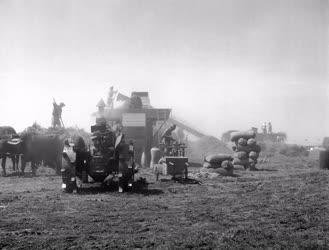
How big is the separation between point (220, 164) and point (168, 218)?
11193 mm

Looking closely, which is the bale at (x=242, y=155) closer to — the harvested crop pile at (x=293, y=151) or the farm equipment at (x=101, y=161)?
the farm equipment at (x=101, y=161)

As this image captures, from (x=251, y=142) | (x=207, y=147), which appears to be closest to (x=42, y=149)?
(x=251, y=142)

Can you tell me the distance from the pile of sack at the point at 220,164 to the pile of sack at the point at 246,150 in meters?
3.79

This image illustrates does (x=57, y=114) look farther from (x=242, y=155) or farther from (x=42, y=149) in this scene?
(x=242, y=155)

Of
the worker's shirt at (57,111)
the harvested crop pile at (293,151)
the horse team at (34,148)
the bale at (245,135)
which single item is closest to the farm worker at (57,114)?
the worker's shirt at (57,111)

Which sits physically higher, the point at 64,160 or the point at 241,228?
the point at 64,160

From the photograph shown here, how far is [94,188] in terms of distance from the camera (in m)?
12.4

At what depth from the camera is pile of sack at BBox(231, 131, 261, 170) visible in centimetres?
2233

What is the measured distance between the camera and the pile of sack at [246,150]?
73.3 feet

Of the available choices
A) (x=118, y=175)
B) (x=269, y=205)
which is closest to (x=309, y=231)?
(x=269, y=205)

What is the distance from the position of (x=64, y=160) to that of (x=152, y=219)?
4.76 metres

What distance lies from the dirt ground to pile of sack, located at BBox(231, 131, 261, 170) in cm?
969

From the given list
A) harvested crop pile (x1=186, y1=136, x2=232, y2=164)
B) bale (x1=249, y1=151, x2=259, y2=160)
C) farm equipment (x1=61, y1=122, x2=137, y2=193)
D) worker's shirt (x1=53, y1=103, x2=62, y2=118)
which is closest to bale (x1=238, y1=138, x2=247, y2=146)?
bale (x1=249, y1=151, x2=259, y2=160)

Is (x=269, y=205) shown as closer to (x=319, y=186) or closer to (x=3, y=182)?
(x=319, y=186)
